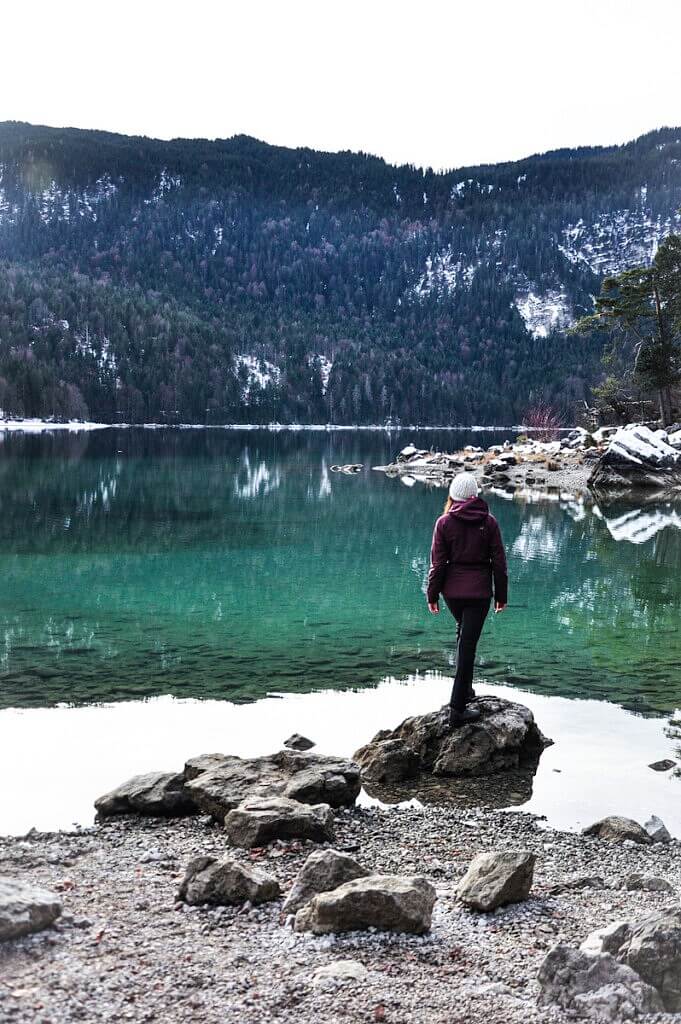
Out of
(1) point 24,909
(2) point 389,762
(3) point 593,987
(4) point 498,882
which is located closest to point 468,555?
(2) point 389,762

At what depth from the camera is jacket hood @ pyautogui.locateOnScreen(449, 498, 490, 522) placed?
9.14 metres

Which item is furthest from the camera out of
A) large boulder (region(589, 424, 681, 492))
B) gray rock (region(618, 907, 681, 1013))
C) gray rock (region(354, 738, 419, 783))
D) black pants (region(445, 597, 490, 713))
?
large boulder (region(589, 424, 681, 492))

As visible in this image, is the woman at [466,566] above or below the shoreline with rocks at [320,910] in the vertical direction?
above

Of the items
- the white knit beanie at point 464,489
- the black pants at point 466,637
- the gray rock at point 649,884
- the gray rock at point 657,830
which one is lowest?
the gray rock at point 657,830

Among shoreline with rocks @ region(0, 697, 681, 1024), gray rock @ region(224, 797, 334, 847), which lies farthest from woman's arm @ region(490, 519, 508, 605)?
gray rock @ region(224, 797, 334, 847)

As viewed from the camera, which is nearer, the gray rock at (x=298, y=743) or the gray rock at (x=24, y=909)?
the gray rock at (x=24, y=909)

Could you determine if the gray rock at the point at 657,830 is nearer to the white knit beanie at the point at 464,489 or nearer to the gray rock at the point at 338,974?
the white knit beanie at the point at 464,489

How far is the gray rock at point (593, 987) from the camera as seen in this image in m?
4.09

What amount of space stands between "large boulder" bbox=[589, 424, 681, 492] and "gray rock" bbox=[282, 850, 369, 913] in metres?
43.7

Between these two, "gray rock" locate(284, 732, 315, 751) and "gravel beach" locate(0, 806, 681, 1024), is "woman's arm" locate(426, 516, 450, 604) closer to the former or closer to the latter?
"gray rock" locate(284, 732, 315, 751)

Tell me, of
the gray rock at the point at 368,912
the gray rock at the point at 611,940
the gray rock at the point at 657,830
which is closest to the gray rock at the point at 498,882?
the gray rock at the point at 368,912

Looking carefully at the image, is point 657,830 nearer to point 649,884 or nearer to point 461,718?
point 649,884

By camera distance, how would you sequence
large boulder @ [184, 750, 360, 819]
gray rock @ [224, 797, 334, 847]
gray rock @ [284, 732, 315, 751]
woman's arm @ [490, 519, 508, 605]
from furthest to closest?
gray rock @ [284, 732, 315, 751]
woman's arm @ [490, 519, 508, 605]
large boulder @ [184, 750, 360, 819]
gray rock @ [224, 797, 334, 847]

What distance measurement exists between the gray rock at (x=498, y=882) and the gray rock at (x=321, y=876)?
0.67m
